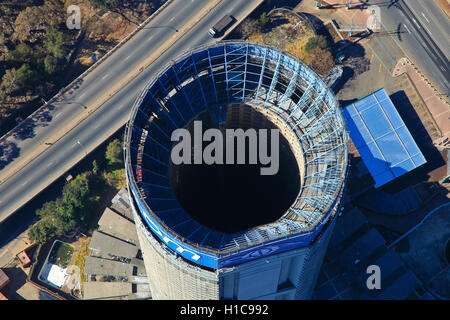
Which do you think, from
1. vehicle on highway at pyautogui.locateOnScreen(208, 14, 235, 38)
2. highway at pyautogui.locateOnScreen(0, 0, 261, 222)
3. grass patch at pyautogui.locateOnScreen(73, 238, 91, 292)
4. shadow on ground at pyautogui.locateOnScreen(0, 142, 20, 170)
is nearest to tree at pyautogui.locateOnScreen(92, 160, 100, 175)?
highway at pyautogui.locateOnScreen(0, 0, 261, 222)

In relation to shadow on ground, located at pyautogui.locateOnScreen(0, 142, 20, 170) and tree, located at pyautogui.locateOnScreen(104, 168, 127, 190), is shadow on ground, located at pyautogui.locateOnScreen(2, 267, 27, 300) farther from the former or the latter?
tree, located at pyautogui.locateOnScreen(104, 168, 127, 190)

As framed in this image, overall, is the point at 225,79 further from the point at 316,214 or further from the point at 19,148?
the point at 19,148

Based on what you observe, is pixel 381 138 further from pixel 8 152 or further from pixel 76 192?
pixel 8 152

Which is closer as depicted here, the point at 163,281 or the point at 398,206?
the point at 163,281

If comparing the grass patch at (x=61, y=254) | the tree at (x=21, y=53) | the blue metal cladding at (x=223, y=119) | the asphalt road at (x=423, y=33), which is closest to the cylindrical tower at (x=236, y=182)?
the blue metal cladding at (x=223, y=119)

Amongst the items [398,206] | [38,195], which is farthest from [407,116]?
[38,195]

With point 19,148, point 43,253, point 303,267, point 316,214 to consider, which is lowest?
point 303,267

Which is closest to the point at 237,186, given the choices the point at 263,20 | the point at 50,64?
the point at 263,20
